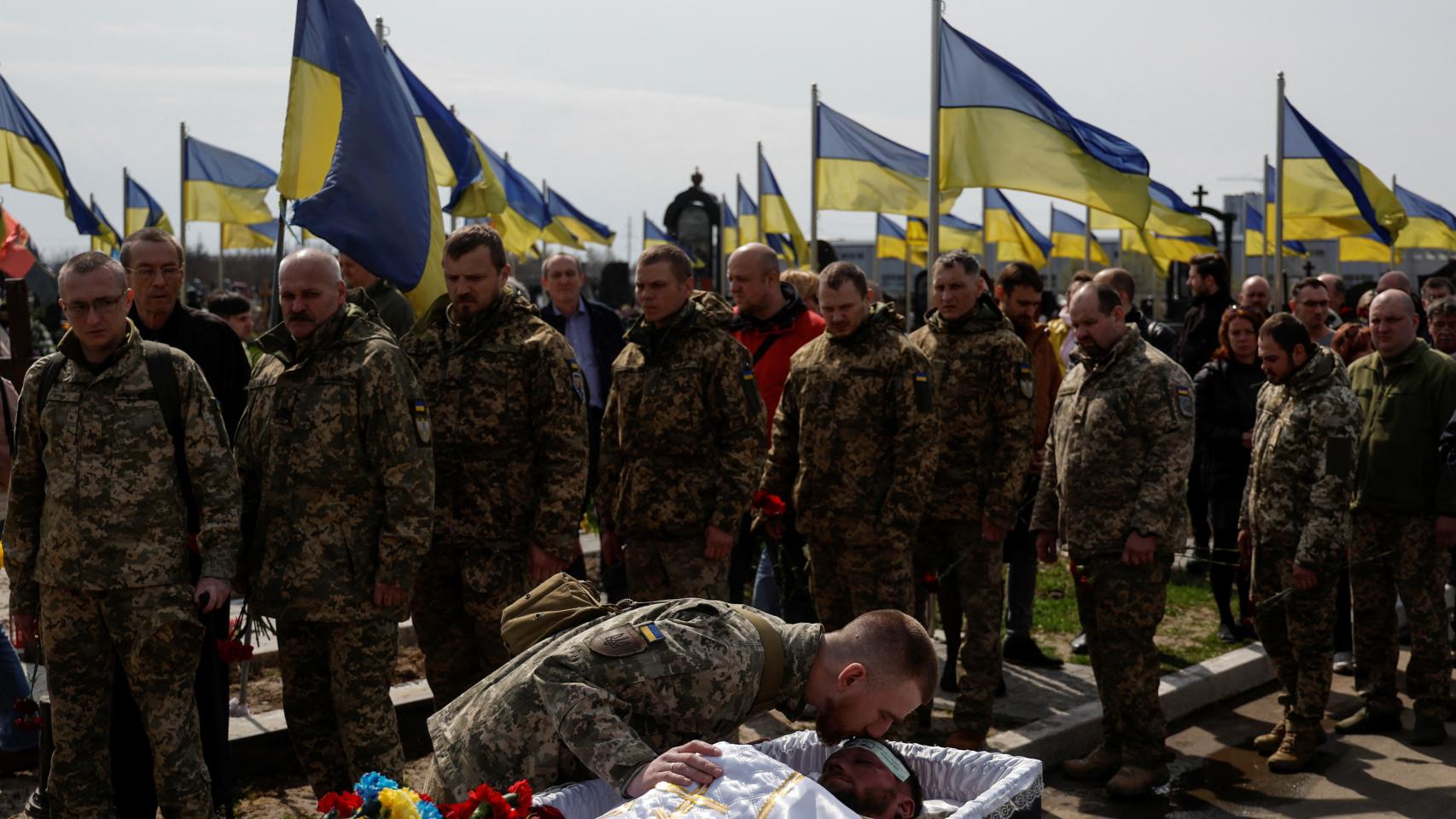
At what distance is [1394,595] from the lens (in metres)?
7.27

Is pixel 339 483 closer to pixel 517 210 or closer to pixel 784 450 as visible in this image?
pixel 784 450

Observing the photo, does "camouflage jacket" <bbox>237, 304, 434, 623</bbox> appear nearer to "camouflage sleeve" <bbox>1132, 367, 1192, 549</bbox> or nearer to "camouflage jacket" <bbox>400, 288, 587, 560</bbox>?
"camouflage jacket" <bbox>400, 288, 587, 560</bbox>

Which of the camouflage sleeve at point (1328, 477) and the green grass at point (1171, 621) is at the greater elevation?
the camouflage sleeve at point (1328, 477)

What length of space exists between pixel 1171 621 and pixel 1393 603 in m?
2.00

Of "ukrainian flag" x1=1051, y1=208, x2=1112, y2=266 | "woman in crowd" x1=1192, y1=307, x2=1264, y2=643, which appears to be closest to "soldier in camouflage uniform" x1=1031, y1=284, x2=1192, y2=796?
"woman in crowd" x1=1192, y1=307, x2=1264, y2=643

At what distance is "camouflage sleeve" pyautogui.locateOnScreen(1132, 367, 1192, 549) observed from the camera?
578cm

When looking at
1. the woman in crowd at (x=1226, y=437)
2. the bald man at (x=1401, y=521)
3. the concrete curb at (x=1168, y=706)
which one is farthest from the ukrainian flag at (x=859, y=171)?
the bald man at (x=1401, y=521)

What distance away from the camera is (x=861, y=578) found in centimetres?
619

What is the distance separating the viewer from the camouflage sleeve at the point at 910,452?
606 cm

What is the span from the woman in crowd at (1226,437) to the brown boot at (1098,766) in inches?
113

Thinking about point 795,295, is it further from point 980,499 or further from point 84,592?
point 84,592

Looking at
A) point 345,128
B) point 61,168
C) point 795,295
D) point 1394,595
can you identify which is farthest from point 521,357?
point 61,168

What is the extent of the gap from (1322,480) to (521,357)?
12.6 feet

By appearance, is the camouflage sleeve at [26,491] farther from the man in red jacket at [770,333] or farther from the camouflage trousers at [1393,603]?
the camouflage trousers at [1393,603]
